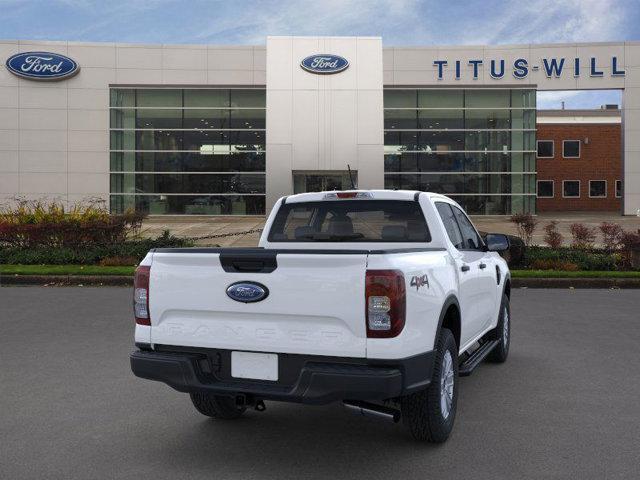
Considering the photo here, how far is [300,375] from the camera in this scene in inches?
152

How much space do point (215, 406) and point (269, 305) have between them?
1.38 metres

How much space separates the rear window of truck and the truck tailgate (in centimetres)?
170

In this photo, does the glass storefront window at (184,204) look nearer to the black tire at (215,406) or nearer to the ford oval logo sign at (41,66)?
the ford oval logo sign at (41,66)

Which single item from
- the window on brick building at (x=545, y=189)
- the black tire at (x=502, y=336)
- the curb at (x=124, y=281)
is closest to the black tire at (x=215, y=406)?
the black tire at (x=502, y=336)

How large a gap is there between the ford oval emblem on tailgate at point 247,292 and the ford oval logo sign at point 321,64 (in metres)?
34.3

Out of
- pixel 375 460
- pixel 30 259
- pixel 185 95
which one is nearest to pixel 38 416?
pixel 375 460

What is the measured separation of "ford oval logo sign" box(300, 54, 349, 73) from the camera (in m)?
37.1

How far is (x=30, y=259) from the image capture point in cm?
1634

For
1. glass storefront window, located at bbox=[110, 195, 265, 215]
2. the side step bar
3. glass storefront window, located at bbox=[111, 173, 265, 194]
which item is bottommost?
the side step bar

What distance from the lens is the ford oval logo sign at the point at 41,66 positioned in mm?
37531

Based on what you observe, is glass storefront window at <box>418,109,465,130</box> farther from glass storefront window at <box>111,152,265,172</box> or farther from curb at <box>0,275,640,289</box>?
curb at <box>0,275,640,289</box>

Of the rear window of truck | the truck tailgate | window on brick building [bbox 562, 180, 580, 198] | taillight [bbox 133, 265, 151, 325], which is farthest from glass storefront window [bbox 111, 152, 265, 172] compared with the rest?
the truck tailgate

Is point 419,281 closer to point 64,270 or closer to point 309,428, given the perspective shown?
point 309,428

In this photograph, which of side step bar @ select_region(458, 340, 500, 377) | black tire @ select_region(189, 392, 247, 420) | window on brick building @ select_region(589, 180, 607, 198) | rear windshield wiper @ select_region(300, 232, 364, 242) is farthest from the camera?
window on brick building @ select_region(589, 180, 607, 198)
